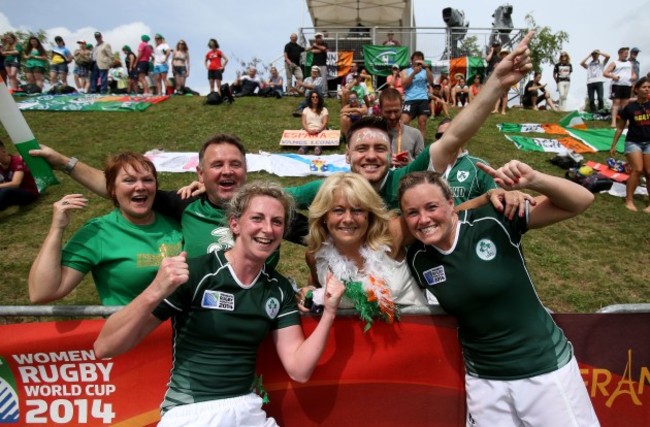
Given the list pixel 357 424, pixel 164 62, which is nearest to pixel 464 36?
pixel 164 62

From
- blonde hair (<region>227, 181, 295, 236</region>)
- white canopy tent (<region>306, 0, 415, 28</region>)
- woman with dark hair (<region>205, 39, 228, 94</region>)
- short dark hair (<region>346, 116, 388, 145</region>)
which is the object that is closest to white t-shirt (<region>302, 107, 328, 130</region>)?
woman with dark hair (<region>205, 39, 228, 94</region>)

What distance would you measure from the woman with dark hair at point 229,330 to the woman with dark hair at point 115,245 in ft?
1.71

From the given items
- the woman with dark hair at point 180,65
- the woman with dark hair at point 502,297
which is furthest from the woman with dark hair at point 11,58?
the woman with dark hair at point 502,297

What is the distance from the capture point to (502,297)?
2334 millimetres

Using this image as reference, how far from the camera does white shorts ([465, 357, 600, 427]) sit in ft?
7.52

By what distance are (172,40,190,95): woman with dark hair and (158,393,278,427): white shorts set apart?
16.0m

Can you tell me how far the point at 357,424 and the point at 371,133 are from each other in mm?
1969

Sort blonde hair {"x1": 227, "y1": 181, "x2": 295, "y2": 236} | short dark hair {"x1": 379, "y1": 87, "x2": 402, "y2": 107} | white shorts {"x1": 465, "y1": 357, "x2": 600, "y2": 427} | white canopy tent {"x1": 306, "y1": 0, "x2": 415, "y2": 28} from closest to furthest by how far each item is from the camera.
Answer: white shorts {"x1": 465, "y1": 357, "x2": 600, "y2": 427}, blonde hair {"x1": 227, "y1": 181, "x2": 295, "y2": 236}, short dark hair {"x1": 379, "y1": 87, "x2": 402, "y2": 107}, white canopy tent {"x1": 306, "y1": 0, "x2": 415, "y2": 28}

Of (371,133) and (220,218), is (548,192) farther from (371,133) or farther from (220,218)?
(220,218)

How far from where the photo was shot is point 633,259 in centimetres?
681

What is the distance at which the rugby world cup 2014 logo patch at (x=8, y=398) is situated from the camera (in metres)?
2.64

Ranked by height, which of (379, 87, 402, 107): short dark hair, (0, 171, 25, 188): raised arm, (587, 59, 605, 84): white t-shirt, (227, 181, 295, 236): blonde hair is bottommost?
(227, 181, 295, 236): blonde hair

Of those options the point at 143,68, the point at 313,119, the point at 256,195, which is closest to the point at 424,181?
the point at 256,195

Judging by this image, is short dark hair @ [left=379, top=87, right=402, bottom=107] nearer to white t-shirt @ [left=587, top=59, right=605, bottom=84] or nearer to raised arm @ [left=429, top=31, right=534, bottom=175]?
raised arm @ [left=429, top=31, right=534, bottom=175]
